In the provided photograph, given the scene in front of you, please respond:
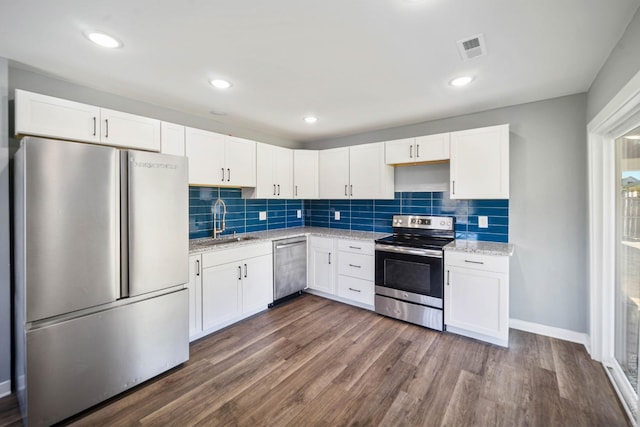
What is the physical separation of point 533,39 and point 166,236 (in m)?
2.85

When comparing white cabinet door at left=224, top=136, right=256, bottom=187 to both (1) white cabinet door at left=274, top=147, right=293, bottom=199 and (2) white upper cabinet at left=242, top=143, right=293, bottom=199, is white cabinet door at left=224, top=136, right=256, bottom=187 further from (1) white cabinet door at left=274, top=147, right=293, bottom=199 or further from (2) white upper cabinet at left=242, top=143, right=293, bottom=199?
(1) white cabinet door at left=274, top=147, right=293, bottom=199

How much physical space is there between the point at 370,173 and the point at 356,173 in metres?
0.21

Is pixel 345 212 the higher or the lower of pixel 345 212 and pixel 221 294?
the higher

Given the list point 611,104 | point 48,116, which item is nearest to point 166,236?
point 48,116

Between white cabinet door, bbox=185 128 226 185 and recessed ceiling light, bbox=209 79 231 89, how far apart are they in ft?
2.18

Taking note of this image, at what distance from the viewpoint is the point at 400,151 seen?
3.38 metres

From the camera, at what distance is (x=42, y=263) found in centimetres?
164

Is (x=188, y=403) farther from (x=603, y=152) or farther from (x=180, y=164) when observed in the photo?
(x=603, y=152)

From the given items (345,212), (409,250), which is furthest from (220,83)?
(345,212)

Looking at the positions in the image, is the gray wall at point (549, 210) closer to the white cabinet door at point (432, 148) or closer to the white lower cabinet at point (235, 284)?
the white cabinet door at point (432, 148)

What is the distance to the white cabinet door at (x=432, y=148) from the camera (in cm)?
306

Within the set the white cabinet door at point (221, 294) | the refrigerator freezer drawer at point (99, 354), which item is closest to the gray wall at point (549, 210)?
the white cabinet door at point (221, 294)

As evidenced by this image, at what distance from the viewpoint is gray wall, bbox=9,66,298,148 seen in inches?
83.1

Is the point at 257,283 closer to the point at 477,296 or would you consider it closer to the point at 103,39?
the point at 477,296
